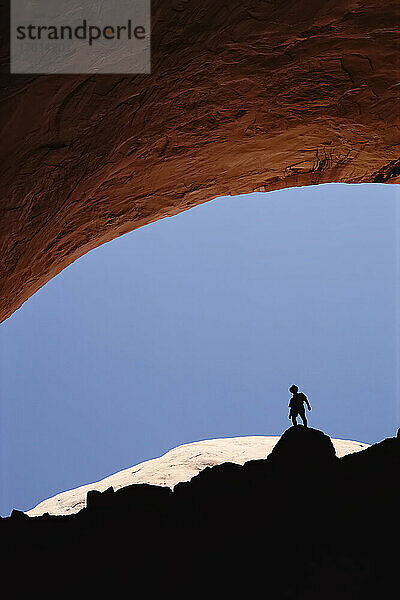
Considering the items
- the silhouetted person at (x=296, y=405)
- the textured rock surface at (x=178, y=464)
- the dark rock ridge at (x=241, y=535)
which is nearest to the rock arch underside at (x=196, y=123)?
the dark rock ridge at (x=241, y=535)

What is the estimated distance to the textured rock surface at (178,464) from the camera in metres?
16.7

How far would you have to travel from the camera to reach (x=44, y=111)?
5.16 m

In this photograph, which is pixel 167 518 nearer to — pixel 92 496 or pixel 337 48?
pixel 92 496

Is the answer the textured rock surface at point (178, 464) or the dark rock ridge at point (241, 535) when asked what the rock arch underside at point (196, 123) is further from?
the textured rock surface at point (178, 464)

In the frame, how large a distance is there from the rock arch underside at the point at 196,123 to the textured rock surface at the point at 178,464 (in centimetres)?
1055

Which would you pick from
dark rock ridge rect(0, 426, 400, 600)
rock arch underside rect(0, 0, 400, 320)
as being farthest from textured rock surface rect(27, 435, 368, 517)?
dark rock ridge rect(0, 426, 400, 600)

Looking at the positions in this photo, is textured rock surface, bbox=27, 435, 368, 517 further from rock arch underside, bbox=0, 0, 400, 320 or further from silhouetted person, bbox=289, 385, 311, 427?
rock arch underside, bbox=0, 0, 400, 320

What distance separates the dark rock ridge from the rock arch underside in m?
4.06

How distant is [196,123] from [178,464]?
1434 centimetres

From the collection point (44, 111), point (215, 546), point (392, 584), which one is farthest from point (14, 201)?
point (392, 584)

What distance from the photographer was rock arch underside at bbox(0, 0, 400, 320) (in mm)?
5285

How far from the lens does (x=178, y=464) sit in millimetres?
17891

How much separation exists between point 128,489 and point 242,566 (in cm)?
165

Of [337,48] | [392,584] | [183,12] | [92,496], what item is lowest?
[392,584]
